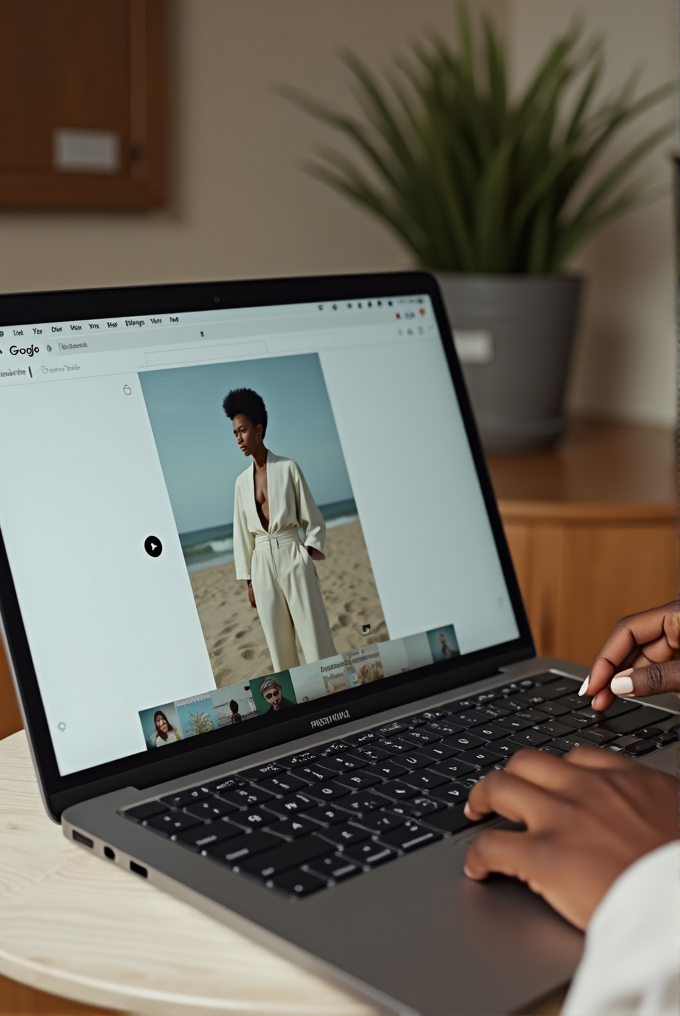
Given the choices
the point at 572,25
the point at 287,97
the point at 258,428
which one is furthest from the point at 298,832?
the point at 572,25

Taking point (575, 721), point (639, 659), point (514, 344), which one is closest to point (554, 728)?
Result: point (575, 721)

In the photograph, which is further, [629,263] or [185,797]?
[629,263]

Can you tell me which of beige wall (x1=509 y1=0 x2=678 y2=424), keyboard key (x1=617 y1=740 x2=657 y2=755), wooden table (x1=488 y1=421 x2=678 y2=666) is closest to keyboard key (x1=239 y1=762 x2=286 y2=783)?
keyboard key (x1=617 y1=740 x2=657 y2=755)

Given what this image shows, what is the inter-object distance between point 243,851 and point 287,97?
1.65 m

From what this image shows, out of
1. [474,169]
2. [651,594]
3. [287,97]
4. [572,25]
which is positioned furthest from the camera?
[572,25]

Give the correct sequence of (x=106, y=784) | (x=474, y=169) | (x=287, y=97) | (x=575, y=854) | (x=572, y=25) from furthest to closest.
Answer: (x=572, y=25) → (x=287, y=97) → (x=474, y=169) → (x=106, y=784) → (x=575, y=854)

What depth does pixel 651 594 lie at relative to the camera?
1579 mm

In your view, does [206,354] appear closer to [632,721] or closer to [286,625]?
[286,625]

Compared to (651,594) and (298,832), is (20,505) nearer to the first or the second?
(298,832)

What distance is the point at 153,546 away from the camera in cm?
67

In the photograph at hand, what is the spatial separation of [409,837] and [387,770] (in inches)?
3.2

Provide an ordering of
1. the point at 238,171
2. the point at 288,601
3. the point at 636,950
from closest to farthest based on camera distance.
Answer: the point at 636,950, the point at 288,601, the point at 238,171

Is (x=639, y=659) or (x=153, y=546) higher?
(x=153, y=546)

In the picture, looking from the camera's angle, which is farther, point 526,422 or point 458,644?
point 526,422
